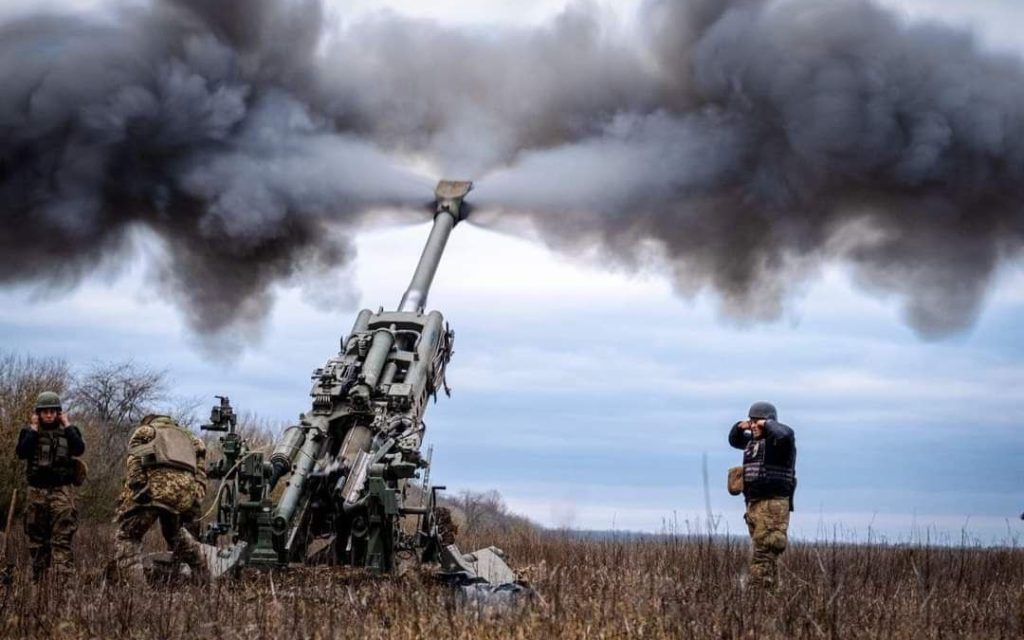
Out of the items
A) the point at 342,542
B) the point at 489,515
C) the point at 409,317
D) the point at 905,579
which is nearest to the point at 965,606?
the point at 905,579

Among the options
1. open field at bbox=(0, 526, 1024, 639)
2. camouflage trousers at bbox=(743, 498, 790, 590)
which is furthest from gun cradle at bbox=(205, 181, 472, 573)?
camouflage trousers at bbox=(743, 498, 790, 590)

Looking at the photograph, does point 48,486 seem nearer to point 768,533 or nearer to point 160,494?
point 160,494

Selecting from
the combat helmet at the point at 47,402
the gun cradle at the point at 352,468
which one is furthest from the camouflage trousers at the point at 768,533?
the combat helmet at the point at 47,402

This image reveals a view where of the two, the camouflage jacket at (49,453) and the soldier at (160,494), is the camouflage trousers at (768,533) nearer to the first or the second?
the soldier at (160,494)

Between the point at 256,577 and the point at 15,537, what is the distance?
782 centimetres

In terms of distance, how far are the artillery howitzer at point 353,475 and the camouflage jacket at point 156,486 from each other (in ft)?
1.05

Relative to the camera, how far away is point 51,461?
40.8ft

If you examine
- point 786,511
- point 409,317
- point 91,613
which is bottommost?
point 91,613

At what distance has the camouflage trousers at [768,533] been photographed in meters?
11.9

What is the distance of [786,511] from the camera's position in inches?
477

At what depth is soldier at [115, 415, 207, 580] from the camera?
488 inches

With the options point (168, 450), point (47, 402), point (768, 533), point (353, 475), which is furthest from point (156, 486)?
point (768, 533)

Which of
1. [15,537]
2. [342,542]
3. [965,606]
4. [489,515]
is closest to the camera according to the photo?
[965,606]

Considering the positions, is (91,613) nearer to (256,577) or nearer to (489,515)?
(256,577)
